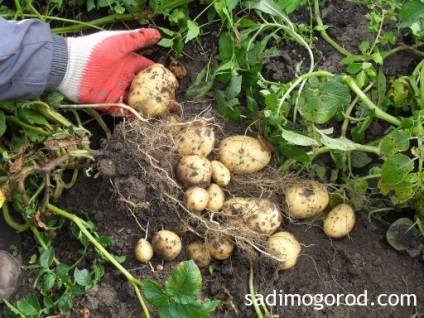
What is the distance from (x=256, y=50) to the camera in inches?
76.1

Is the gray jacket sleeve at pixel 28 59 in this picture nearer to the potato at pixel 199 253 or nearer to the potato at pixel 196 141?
the potato at pixel 196 141

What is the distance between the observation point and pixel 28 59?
177 centimetres

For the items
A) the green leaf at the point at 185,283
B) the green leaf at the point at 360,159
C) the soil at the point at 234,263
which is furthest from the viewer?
the green leaf at the point at 360,159

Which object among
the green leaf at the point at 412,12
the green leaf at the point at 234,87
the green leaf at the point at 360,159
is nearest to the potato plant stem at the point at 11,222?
the green leaf at the point at 234,87

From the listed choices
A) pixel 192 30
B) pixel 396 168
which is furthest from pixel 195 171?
pixel 396 168

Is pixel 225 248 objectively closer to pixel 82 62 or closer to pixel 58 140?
pixel 58 140

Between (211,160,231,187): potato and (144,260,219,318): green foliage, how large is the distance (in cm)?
33

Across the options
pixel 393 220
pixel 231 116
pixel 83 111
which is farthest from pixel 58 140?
pixel 393 220

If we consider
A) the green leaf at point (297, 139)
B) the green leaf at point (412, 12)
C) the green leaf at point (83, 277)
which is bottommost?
the green leaf at point (83, 277)

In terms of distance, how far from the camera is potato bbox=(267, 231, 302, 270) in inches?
70.4

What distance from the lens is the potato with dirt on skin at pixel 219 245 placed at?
5.86 feet

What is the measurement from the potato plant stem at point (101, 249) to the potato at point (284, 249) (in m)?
0.37

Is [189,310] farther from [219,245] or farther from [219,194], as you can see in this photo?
[219,194]

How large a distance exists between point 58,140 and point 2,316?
1.67 feet
